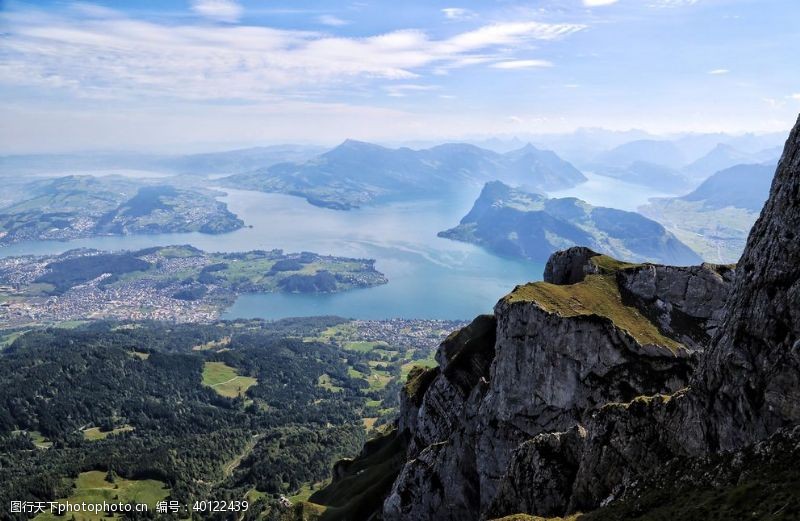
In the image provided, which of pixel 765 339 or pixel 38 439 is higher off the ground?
pixel 765 339

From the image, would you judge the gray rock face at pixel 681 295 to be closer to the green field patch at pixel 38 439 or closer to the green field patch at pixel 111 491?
the green field patch at pixel 111 491

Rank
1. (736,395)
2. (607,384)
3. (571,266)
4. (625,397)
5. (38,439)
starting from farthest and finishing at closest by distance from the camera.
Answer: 1. (38,439)
2. (571,266)
3. (607,384)
4. (625,397)
5. (736,395)

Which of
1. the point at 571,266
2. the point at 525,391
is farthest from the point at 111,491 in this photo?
the point at 571,266

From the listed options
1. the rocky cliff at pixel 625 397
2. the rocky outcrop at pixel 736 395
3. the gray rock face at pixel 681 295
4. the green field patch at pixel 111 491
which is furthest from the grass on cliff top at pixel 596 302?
the green field patch at pixel 111 491


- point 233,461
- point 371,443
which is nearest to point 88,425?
point 233,461

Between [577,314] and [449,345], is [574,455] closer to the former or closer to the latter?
[577,314]

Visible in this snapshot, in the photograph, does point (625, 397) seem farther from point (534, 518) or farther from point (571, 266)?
point (571, 266)

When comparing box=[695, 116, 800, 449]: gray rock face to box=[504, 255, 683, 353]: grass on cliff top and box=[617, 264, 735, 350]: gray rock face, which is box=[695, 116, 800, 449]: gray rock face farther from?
box=[617, 264, 735, 350]: gray rock face
